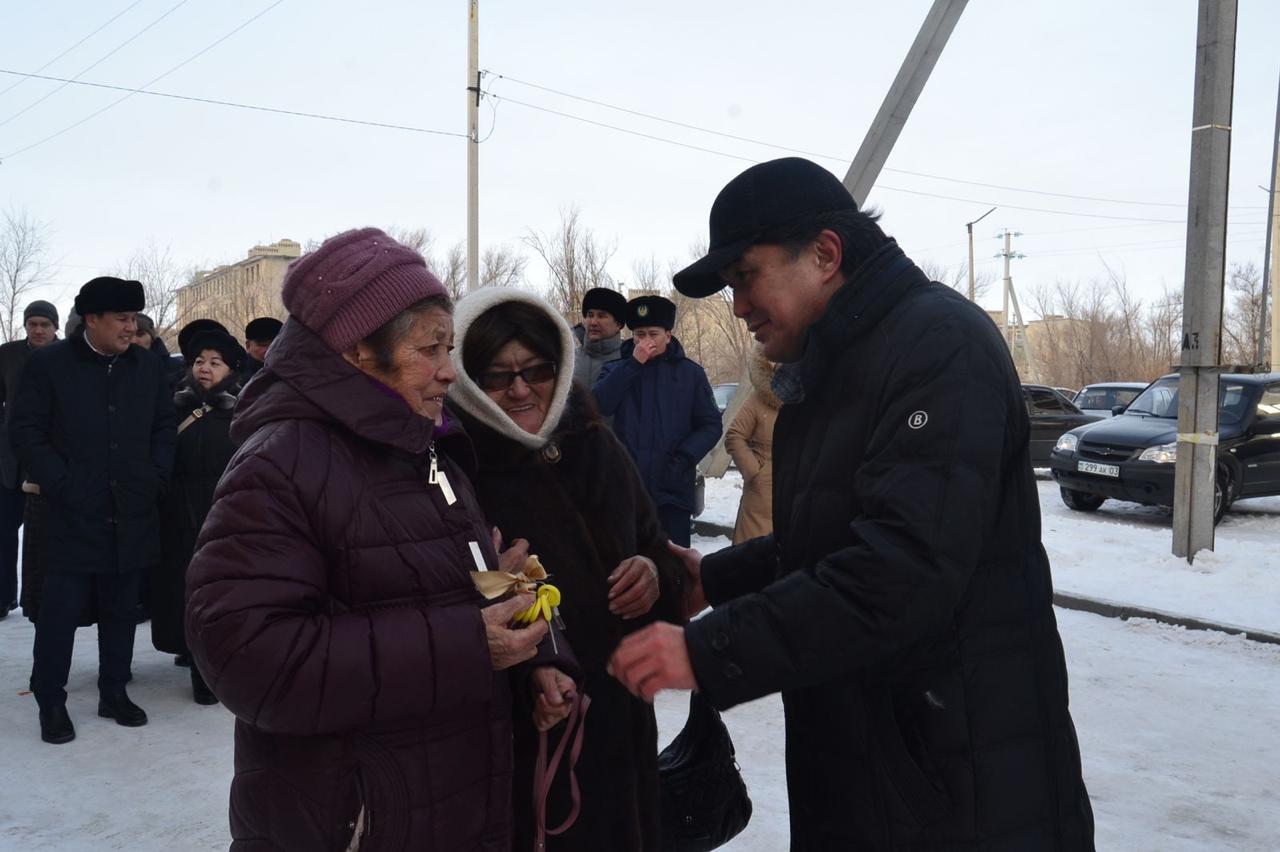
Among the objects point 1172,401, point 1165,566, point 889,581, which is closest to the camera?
point 889,581

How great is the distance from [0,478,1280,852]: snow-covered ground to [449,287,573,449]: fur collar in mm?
2094

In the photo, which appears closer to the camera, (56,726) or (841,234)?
(841,234)

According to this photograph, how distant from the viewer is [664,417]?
680 cm

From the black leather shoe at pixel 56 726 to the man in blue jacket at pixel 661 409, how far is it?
137 inches

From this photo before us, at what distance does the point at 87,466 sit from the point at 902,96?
21.8ft

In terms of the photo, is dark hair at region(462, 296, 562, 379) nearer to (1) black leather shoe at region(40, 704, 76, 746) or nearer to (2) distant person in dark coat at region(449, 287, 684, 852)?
(2) distant person in dark coat at region(449, 287, 684, 852)

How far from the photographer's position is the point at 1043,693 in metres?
1.96

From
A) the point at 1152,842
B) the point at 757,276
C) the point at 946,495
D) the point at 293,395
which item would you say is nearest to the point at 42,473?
the point at 293,395

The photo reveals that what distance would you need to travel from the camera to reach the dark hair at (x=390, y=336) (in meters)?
2.10

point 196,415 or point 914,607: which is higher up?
point 196,415

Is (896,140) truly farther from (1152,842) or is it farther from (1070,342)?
(1070,342)

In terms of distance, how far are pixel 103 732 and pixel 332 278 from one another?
428 centimetres

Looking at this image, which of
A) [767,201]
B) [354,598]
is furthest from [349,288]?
[767,201]

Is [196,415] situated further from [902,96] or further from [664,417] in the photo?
[902,96]
